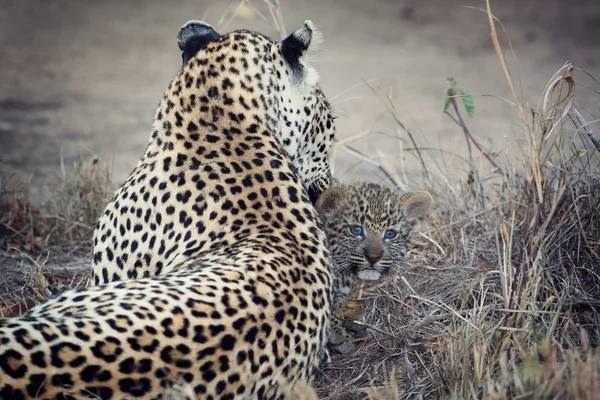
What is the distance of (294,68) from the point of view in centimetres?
486

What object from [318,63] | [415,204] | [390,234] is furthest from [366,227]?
[318,63]

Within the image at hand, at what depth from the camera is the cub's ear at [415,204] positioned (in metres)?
5.34

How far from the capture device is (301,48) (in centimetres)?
481

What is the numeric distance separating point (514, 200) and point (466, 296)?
2.58 ft

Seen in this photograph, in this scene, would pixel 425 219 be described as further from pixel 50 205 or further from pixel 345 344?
pixel 50 205

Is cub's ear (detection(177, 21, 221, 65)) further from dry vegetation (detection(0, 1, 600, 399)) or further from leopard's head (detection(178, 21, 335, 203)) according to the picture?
dry vegetation (detection(0, 1, 600, 399))

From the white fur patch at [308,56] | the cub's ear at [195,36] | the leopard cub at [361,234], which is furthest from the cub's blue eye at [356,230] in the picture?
the cub's ear at [195,36]

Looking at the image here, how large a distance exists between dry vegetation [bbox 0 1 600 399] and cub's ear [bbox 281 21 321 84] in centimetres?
95

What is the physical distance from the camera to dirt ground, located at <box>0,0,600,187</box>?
400 inches

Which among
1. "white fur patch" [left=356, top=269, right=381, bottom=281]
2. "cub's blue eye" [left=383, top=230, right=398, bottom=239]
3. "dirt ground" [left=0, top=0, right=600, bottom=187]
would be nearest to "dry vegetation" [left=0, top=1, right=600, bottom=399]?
"white fur patch" [left=356, top=269, right=381, bottom=281]

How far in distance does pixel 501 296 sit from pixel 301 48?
1.68 meters

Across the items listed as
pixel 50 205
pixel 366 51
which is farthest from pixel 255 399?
pixel 366 51

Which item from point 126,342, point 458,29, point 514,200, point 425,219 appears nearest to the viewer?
point 126,342

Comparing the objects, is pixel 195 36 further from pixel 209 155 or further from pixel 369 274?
pixel 369 274
